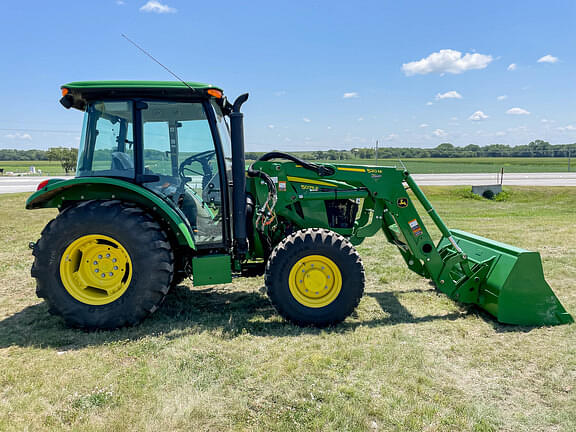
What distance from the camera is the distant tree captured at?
4991 cm

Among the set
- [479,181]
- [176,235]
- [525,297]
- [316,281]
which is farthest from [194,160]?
[479,181]

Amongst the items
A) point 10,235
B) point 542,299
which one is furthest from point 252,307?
point 10,235

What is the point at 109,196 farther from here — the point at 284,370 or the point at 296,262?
the point at 284,370

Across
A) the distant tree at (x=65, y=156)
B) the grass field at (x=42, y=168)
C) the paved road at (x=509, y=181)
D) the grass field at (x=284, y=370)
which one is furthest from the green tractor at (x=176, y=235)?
the grass field at (x=42, y=168)

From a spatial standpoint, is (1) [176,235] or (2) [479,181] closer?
(1) [176,235]

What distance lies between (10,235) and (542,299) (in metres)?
11.2

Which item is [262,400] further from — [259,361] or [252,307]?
[252,307]

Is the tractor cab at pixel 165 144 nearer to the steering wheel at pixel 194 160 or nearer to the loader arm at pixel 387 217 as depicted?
the steering wheel at pixel 194 160

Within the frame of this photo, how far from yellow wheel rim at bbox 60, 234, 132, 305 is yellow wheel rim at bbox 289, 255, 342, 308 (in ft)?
5.91

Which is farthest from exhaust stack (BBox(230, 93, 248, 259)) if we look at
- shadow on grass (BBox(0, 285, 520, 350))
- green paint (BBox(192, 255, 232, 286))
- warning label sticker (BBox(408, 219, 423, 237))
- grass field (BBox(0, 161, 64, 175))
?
grass field (BBox(0, 161, 64, 175))

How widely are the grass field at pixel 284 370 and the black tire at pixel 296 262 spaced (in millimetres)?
180

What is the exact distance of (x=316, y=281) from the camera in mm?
4480

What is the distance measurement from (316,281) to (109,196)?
245cm

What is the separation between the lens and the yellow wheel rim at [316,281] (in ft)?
14.6
